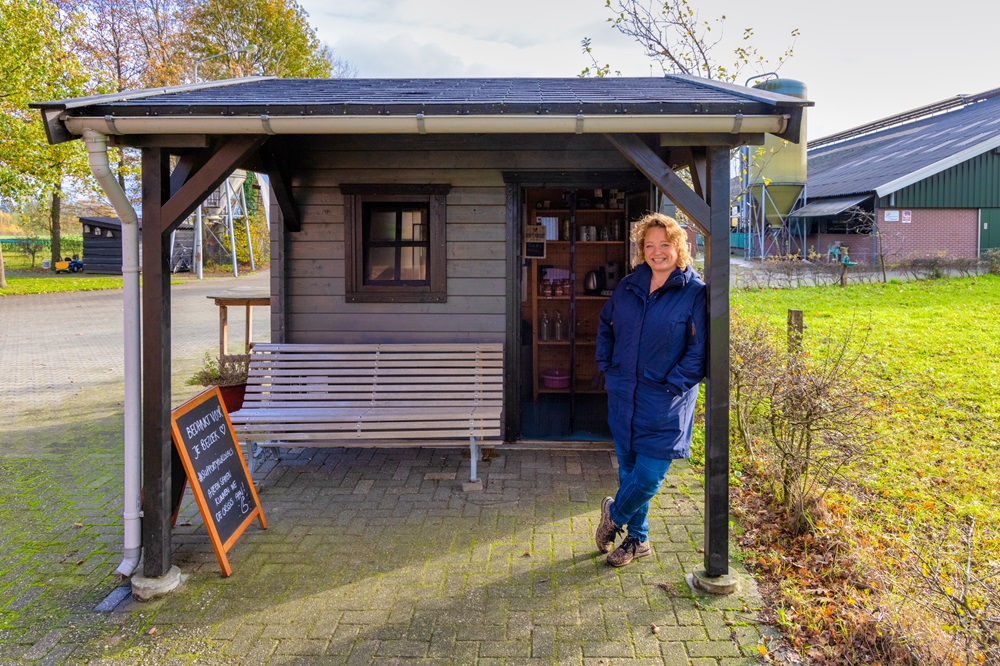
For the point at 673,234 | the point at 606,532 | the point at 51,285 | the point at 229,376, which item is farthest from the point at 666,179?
the point at 51,285

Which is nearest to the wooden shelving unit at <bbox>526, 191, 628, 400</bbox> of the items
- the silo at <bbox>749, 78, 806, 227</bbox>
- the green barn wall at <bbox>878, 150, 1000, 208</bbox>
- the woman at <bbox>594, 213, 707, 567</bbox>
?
the silo at <bbox>749, 78, 806, 227</bbox>

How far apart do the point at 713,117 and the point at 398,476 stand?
353 centimetres

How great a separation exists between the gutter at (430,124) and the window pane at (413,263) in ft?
8.70

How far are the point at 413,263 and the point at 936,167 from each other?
22310 millimetres

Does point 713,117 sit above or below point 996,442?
above

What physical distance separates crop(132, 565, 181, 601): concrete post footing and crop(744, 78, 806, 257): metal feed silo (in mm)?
4048

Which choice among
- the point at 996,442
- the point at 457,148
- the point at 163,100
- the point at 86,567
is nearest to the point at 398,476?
the point at 86,567

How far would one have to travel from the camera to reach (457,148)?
602 cm

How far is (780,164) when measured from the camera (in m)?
17.1

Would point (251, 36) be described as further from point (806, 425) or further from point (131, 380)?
point (806, 425)

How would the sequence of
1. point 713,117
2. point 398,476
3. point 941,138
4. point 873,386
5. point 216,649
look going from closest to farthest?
point 216,649 → point 713,117 → point 398,476 → point 873,386 → point 941,138

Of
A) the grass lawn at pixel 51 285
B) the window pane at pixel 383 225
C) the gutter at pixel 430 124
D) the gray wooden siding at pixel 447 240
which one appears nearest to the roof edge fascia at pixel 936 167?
the gray wooden siding at pixel 447 240

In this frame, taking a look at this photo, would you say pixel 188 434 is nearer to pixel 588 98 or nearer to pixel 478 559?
pixel 478 559

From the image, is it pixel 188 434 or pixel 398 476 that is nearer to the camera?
pixel 188 434
